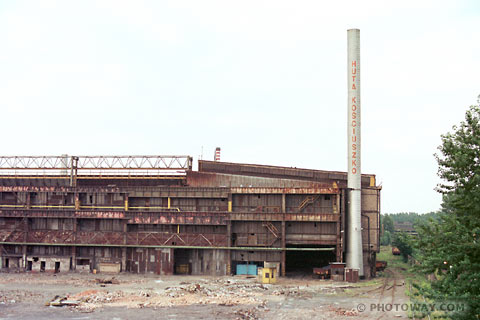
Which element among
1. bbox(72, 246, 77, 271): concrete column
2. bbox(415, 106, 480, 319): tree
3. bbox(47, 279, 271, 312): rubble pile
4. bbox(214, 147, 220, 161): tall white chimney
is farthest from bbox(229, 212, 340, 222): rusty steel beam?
bbox(415, 106, 480, 319): tree

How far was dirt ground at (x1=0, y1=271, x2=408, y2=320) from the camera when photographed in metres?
41.6

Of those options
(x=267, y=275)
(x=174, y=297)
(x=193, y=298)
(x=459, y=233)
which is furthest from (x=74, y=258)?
(x=459, y=233)

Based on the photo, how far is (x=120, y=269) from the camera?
68500mm

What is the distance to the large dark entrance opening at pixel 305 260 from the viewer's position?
70.4 m

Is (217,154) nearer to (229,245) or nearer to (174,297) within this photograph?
(229,245)

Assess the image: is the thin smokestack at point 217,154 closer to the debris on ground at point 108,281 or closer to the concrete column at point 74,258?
the concrete column at point 74,258

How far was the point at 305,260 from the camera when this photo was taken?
241 feet

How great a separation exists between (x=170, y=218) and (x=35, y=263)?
1972cm

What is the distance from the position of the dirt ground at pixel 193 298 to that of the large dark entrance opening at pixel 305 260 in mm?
8102

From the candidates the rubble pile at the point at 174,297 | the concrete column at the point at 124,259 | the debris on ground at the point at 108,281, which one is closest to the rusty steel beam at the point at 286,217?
the rubble pile at the point at 174,297

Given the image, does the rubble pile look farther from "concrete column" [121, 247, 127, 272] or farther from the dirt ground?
"concrete column" [121, 247, 127, 272]

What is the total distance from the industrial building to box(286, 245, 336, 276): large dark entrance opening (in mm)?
141

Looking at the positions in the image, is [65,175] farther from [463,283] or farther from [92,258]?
[463,283]

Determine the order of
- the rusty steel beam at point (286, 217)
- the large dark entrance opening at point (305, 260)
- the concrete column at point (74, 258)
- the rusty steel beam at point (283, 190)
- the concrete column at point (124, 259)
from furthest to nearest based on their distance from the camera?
1. the large dark entrance opening at point (305, 260)
2. the concrete column at point (74, 258)
3. the concrete column at point (124, 259)
4. the rusty steel beam at point (283, 190)
5. the rusty steel beam at point (286, 217)
